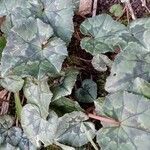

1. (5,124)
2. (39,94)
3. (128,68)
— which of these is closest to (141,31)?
(128,68)

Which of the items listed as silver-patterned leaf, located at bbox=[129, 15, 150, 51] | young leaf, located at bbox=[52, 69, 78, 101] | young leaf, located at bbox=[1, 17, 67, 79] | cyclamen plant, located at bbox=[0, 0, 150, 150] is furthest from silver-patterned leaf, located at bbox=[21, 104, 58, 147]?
silver-patterned leaf, located at bbox=[129, 15, 150, 51]

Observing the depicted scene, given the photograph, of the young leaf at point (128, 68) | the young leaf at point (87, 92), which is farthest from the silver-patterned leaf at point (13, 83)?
the young leaf at point (128, 68)

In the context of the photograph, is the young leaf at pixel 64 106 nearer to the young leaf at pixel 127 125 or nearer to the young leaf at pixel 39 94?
the young leaf at pixel 39 94

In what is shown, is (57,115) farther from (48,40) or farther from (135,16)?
(135,16)

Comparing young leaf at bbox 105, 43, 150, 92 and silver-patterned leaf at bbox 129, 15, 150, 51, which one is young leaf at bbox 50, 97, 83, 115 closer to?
young leaf at bbox 105, 43, 150, 92

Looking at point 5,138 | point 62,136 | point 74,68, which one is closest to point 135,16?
point 74,68

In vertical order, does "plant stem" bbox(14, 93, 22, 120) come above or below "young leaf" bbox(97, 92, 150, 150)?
below

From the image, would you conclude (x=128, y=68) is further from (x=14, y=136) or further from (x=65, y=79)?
(x=14, y=136)
